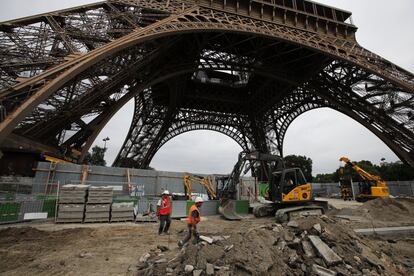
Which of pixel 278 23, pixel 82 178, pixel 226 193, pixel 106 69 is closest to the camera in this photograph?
pixel 106 69

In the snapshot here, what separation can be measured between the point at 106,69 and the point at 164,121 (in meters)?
16.9

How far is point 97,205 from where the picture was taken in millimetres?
11148

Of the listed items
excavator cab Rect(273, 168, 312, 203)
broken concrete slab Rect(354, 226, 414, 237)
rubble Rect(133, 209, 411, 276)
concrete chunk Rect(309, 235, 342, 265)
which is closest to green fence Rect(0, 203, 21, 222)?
rubble Rect(133, 209, 411, 276)

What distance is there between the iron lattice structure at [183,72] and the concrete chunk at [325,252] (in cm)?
871

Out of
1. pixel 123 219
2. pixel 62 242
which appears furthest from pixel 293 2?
pixel 62 242

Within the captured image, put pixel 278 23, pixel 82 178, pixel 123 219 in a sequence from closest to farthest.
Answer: pixel 123 219 → pixel 82 178 → pixel 278 23

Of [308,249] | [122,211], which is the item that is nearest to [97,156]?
[122,211]

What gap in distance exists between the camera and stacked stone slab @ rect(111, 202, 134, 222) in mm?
11372

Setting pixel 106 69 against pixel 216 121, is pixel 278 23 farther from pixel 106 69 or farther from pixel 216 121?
pixel 216 121

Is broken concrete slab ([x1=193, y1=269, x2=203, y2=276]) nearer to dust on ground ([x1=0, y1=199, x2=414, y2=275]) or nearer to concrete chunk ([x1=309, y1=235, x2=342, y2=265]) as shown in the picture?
dust on ground ([x1=0, y1=199, x2=414, y2=275])

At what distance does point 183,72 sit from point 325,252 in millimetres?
16372

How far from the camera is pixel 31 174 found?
51.0ft

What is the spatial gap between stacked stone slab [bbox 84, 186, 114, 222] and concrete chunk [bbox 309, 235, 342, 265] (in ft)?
31.2

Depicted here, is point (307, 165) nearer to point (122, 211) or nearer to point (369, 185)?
point (369, 185)
